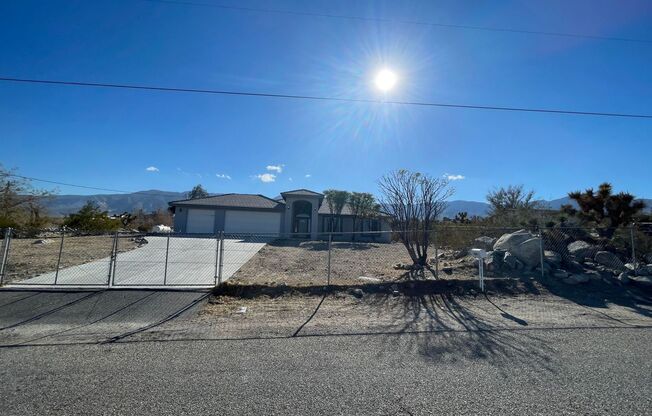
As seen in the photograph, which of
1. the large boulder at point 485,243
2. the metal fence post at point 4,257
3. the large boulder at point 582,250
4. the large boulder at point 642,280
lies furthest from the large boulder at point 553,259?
the metal fence post at point 4,257

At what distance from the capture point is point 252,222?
2733 centimetres

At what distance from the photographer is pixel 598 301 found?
757cm

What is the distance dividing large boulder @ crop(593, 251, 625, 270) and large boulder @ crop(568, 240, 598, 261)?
0.35 meters

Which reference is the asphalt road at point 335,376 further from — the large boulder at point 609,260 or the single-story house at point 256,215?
the single-story house at point 256,215

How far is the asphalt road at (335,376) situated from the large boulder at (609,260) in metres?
6.01

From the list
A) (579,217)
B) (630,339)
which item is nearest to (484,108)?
(579,217)

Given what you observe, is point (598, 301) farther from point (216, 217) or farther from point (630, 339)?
point (216, 217)

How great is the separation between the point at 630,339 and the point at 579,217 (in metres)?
10.1

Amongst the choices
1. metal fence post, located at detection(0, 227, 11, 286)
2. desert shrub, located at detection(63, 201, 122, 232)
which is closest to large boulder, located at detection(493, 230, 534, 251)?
metal fence post, located at detection(0, 227, 11, 286)

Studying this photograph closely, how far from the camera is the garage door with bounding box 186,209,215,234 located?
26.7 m

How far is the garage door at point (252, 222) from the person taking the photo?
1064 inches

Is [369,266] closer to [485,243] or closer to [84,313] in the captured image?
[485,243]

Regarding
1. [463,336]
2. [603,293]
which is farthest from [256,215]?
[463,336]

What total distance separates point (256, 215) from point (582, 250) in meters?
22.6
